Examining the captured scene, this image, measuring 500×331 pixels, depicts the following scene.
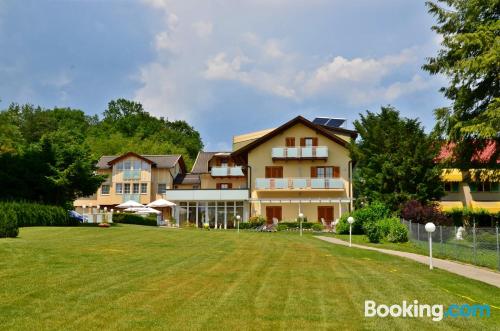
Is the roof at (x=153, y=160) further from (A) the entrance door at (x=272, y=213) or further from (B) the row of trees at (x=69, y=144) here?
(A) the entrance door at (x=272, y=213)

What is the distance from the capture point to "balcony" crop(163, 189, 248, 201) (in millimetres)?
48594

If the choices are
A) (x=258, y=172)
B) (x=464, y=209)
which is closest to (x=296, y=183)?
(x=258, y=172)

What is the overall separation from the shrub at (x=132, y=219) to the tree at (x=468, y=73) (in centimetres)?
2908

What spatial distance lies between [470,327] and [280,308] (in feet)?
9.93

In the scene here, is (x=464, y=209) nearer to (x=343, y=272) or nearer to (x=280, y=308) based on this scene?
(x=343, y=272)

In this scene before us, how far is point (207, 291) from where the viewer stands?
9.98 metres

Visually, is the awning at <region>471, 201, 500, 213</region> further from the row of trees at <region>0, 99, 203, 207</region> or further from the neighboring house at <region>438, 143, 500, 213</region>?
the row of trees at <region>0, 99, 203, 207</region>

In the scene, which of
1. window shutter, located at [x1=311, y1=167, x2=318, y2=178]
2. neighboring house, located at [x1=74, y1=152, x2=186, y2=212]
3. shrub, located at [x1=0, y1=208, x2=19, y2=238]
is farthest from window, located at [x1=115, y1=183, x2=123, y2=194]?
shrub, located at [x1=0, y1=208, x2=19, y2=238]

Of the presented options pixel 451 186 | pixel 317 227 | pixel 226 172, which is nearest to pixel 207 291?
pixel 317 227

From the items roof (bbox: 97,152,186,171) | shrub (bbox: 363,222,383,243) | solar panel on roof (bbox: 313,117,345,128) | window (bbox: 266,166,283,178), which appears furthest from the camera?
Result: roof (bbox: 97,152,186,171)

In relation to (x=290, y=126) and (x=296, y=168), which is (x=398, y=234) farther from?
(x=290, y=126)

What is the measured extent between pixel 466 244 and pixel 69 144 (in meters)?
28.3

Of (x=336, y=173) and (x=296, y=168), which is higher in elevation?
(x=296, y=168)

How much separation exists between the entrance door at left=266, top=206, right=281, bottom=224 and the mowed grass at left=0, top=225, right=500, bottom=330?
32590 mm
